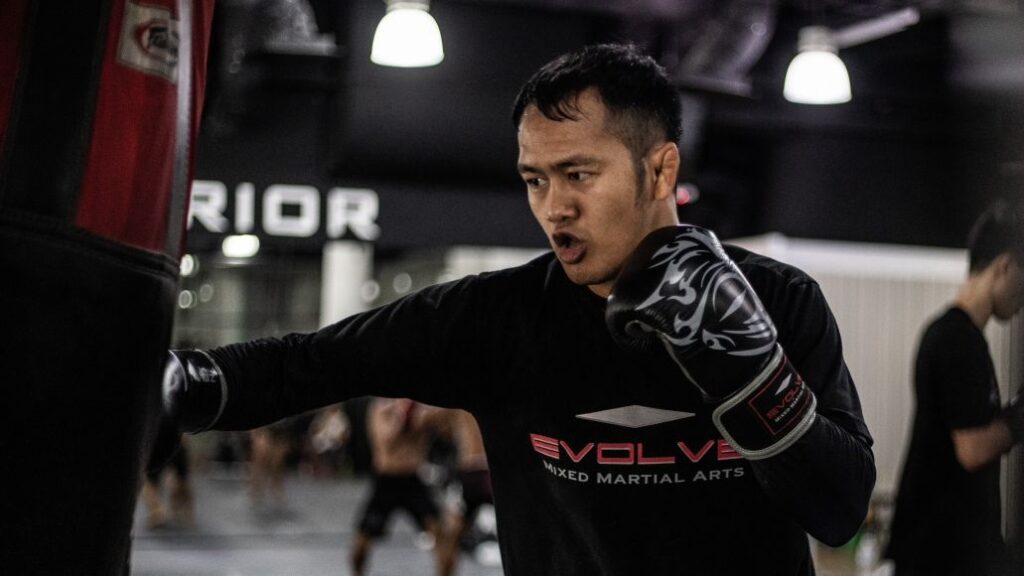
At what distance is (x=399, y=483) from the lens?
719 centimetres

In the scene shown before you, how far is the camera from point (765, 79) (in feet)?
25.8

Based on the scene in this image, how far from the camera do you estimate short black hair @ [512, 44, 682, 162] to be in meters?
Result: 1.55

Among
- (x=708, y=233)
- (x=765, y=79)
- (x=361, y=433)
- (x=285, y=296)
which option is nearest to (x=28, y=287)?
(x=708, y=233)

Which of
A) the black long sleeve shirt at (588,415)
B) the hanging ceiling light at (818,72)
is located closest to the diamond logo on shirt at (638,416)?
the black long sleeve shirt at (588,415)

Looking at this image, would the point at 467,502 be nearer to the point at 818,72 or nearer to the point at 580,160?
the point at 818,72

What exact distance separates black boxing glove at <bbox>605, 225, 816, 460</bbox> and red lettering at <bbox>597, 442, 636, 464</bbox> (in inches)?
6.5

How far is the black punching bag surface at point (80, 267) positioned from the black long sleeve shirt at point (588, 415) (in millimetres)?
561

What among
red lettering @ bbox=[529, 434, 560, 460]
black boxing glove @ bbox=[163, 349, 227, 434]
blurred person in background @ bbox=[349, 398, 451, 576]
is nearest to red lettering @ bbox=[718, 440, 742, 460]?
red lettering @ bbox=[529, 434, 560, 460]

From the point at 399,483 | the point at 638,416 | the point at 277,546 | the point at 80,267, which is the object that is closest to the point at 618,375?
the point at 638,416

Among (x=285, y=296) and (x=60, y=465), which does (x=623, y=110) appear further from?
(x=285, y=296)

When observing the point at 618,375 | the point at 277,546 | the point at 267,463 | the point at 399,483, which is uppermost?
the point at 267,463

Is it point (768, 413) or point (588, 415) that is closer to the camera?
point (768, 413)

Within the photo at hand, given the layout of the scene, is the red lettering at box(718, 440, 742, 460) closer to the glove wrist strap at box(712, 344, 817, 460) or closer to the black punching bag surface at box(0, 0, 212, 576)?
the glove wrist strap at box(712, 344, 817, 460)

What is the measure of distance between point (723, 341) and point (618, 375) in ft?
0.89
